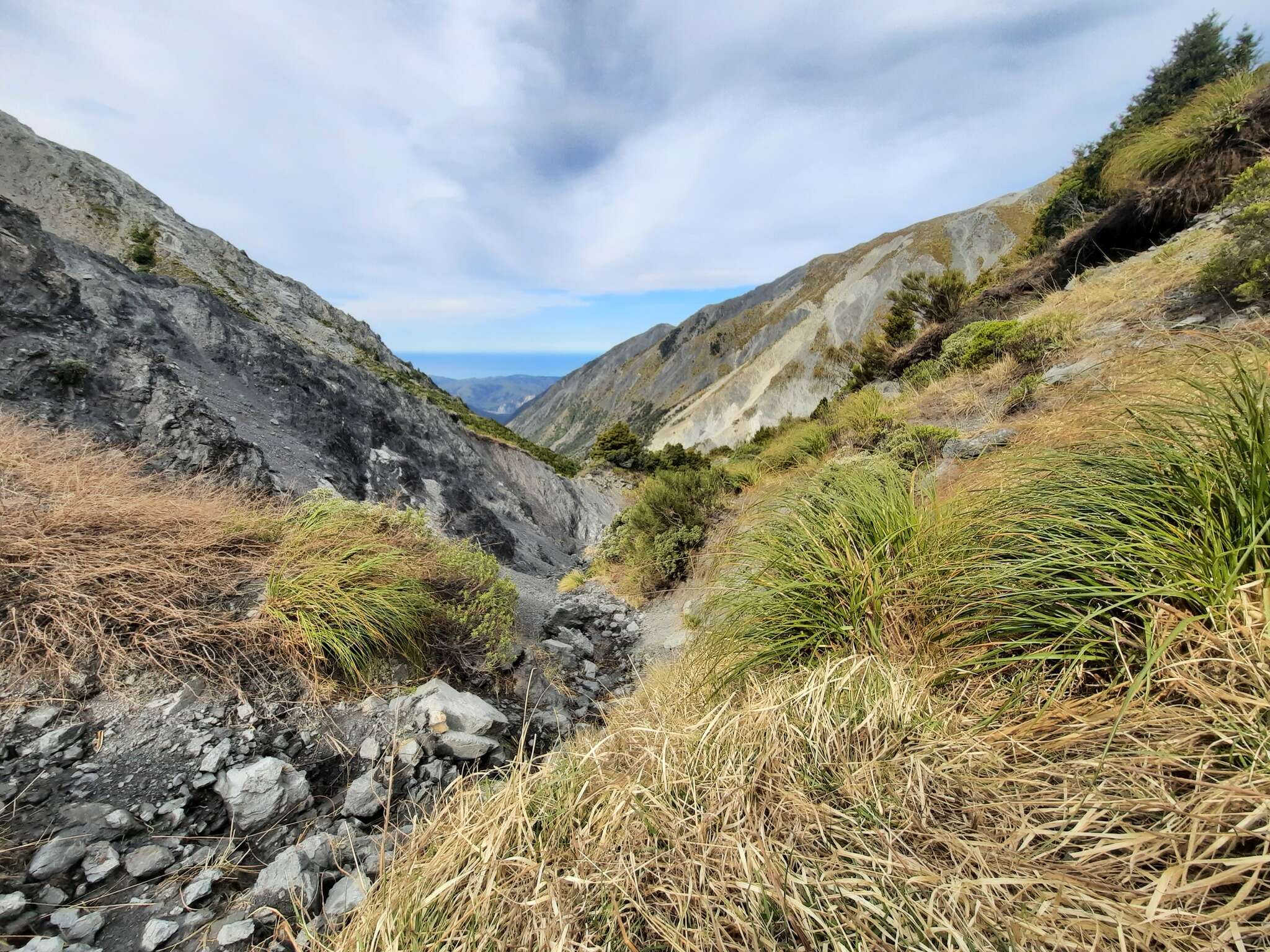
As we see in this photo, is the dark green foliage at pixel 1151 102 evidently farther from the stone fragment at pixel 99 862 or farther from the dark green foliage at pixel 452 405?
the dark green foliage at pixel 452 405

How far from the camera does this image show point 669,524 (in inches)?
307

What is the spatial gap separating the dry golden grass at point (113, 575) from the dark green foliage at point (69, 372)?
5284 millimetres

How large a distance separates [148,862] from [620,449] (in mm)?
32608

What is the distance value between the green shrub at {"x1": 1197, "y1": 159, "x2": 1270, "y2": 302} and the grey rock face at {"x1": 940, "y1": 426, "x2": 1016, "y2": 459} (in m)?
2.38

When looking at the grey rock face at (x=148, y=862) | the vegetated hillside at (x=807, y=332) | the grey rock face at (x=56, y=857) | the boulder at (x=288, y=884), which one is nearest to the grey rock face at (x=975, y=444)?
the boulder at (x=288, y=884)

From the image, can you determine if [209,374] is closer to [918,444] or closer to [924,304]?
[918,444]

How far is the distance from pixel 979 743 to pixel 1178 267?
7629mm

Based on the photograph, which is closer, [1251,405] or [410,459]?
[1251,405]

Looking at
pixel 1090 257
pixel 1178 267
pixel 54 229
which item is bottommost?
pixel 1178 267

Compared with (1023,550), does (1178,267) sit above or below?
above

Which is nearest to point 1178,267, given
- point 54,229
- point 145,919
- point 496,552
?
point 145,919

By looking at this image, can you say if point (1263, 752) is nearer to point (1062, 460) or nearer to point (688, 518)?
point (1062, 460)

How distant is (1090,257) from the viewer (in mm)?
8773

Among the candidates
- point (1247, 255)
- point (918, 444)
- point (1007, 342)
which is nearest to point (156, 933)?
point (918, 444)
